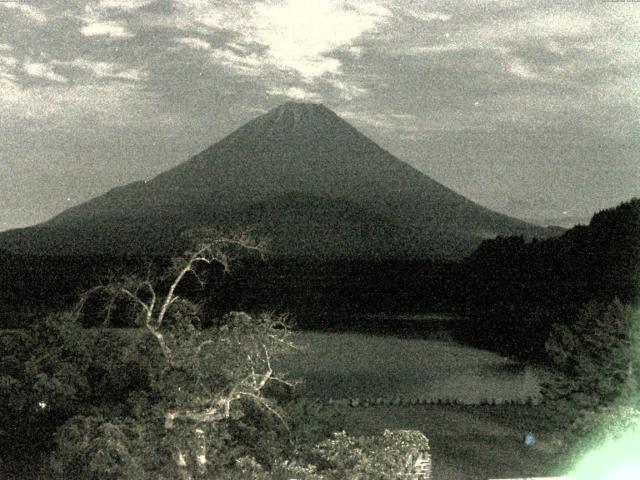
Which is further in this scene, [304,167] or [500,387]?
[304,167]

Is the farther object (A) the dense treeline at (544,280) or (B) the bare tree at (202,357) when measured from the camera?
(A) the dense treeline at (544,280)

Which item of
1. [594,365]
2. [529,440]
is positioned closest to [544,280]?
[529,440]

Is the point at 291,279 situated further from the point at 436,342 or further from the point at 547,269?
the point at 436,342

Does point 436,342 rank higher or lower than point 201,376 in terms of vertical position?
lower

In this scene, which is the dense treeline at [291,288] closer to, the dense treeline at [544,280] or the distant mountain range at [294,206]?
the dense treeline at [544,280]

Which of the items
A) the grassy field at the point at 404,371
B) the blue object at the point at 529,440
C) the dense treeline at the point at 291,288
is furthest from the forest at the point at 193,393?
the dense treeline at the point at 291,288

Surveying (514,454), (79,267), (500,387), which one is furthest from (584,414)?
(79,267)

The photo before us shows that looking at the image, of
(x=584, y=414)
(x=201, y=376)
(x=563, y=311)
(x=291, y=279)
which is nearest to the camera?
(x=201, y=376)
